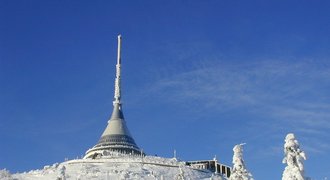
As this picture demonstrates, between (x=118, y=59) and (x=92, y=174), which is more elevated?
(x=118, y=59)

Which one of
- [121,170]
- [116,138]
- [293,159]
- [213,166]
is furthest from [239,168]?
[116,138]

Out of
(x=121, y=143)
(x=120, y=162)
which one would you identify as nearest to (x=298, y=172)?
(x=120, y=162)

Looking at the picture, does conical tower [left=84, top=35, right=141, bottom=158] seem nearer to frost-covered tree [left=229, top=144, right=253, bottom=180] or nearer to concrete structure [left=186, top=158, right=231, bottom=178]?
concrete structure [left=186, top=158, right=231, bottom=178]

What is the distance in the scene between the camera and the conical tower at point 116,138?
15938 centimetres

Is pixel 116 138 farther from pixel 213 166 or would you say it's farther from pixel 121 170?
pixel 121 170

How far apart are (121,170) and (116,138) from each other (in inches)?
1416

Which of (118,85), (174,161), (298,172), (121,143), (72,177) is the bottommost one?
(298,172)

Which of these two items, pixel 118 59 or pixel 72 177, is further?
pixel 118 59

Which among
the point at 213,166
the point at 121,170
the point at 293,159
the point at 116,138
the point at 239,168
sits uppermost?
the point at 116,138

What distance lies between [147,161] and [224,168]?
20348 mm

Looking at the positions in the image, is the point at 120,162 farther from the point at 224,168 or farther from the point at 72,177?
the point at 224,168

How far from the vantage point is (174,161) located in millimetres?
142000

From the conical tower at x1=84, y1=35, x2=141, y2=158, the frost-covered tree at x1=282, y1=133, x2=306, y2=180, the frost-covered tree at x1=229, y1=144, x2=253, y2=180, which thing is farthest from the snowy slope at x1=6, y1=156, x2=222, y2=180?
the frost-covered tree at x1=282, y1=133, x2=306, y2=180

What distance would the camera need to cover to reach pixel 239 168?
133 ft
